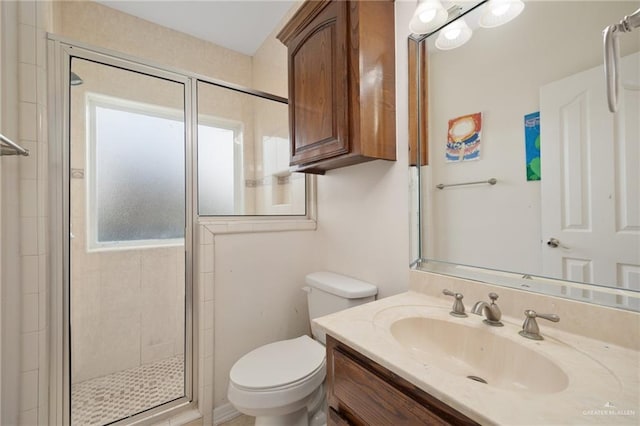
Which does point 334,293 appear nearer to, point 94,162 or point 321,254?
point 321,254

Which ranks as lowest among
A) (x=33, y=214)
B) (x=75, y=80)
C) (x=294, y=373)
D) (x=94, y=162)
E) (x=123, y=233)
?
(x=294, y=373)

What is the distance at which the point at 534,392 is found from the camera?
629mm

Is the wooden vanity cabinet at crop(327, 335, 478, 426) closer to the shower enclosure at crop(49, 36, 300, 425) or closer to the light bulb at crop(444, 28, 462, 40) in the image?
the shower enclosure at crop(49, 36, 300, 425)

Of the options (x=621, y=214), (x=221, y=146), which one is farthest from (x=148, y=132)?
(x=621, y=214)

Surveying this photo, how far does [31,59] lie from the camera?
1.12 meters

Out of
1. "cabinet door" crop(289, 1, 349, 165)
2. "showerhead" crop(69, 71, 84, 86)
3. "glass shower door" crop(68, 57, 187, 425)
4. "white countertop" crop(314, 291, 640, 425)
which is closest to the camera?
"white countertop" crop(314, 291, 640, 425)

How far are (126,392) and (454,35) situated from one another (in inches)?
98.8

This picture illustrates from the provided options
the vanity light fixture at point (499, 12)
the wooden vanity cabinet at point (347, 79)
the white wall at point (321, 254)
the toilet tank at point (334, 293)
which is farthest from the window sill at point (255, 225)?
the vanity light fixture at point (499, 12)

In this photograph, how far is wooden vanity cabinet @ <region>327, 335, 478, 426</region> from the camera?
0.53 metres

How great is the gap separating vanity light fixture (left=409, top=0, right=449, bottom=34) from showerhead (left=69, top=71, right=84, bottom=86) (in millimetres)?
1599

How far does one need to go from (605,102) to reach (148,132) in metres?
2.02

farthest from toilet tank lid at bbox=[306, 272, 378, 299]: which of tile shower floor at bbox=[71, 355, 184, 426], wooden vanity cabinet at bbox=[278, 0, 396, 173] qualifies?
tile shower floor at bbox=[71, 355, 184, 426]

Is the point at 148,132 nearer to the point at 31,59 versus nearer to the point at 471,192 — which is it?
the point at 31,59

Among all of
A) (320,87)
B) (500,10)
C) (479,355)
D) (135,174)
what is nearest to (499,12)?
(500,10)
